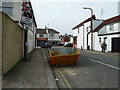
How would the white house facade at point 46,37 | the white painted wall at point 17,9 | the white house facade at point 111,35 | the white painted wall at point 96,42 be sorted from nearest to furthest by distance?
the white painted wall at point 17,9
the white house facade at point 111,35
the white painted wall at point 96,42
the white house facade at point 46,37

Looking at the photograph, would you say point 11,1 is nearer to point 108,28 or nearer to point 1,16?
point 1,16

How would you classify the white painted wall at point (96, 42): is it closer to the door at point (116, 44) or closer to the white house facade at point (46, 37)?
the door at point (116, 44)

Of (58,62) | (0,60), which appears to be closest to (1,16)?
(0,60)

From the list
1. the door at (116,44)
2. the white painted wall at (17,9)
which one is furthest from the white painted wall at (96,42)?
the white painted wall at (17,9)

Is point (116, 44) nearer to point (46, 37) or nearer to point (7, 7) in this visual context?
point (7, 7)

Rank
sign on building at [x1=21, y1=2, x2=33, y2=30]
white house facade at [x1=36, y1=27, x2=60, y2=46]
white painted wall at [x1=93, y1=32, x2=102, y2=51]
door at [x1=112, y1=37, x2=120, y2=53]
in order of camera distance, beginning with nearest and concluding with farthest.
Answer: sign on building at [x1=21, y1=2, x2=33, y2=30], door at [x1=112, y1=37, x2=120, y2=53], white painted wall at [x1=93, y1=32, x2=102, y2=51], white house facade at [x1=36, y1=27, x2=60, y2=46]

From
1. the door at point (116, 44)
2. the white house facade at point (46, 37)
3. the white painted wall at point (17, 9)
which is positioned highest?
the white painted wall at point (17, 9)

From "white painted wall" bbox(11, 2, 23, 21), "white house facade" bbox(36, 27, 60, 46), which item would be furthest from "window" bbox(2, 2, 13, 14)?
"white house facade" bbox(36, 27, 60, 46)

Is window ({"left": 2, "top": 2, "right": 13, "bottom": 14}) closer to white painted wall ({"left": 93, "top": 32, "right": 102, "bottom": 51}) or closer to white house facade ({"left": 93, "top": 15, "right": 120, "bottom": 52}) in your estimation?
white house facade ({"left": 93, "top": 15, "right": 120, "bottom": 52})

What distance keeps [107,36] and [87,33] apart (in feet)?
27.3

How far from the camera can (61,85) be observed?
Result: 512 cm

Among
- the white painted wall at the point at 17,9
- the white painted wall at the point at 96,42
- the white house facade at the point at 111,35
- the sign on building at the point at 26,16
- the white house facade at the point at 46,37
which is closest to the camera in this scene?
the sign on building at the point at 26,16

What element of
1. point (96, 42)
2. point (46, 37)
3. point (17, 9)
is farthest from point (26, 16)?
point (46, 37)

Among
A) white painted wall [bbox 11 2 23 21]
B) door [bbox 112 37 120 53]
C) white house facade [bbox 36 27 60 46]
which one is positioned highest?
white painted wall [bbox 11 2 23 21]
